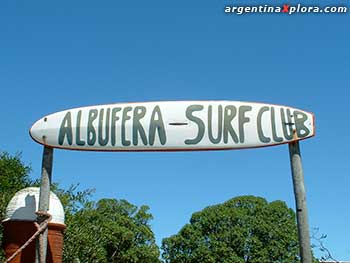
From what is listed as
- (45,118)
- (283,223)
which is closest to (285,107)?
(45,118)

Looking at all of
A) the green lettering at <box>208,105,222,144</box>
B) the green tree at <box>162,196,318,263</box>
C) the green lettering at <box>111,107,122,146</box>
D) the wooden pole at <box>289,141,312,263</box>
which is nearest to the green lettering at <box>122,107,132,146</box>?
the green lettering at <box>111,107,122,146</box>

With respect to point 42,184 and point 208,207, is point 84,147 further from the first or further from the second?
point 208,207

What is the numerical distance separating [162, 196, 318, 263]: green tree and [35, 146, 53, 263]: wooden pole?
3258 cm

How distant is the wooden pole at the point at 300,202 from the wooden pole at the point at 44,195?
363 cm

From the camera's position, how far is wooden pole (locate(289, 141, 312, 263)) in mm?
6711

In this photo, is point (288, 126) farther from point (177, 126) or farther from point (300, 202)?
point (177, 126)

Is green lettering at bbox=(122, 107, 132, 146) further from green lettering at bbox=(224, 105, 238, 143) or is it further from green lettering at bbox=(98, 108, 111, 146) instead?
green lettering at bbox=(224, 105, 238, 143)

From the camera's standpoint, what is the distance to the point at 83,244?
2539 centimetres

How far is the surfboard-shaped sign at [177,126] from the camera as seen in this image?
24.2 feet

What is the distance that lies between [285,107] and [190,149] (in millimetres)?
1483

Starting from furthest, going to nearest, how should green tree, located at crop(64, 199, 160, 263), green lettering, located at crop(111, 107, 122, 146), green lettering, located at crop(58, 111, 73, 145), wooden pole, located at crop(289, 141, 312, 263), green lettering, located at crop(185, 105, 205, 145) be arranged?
1. green tree, located at crop(64, 199, 160, 263)
2. green lettering, located at crop(58, 111, 73, 145)
3. green lettering, located at crop(111, 107, 122, 146)
4. green lettering, located at crop(185, 105, 205, 145)
5. wooden pole, located at crop(289, 141, 312, 263)

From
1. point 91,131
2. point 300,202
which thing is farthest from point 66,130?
point 300,202

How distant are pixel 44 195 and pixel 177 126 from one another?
2296 millimetres

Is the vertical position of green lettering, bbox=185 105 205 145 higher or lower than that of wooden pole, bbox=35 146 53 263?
higher
